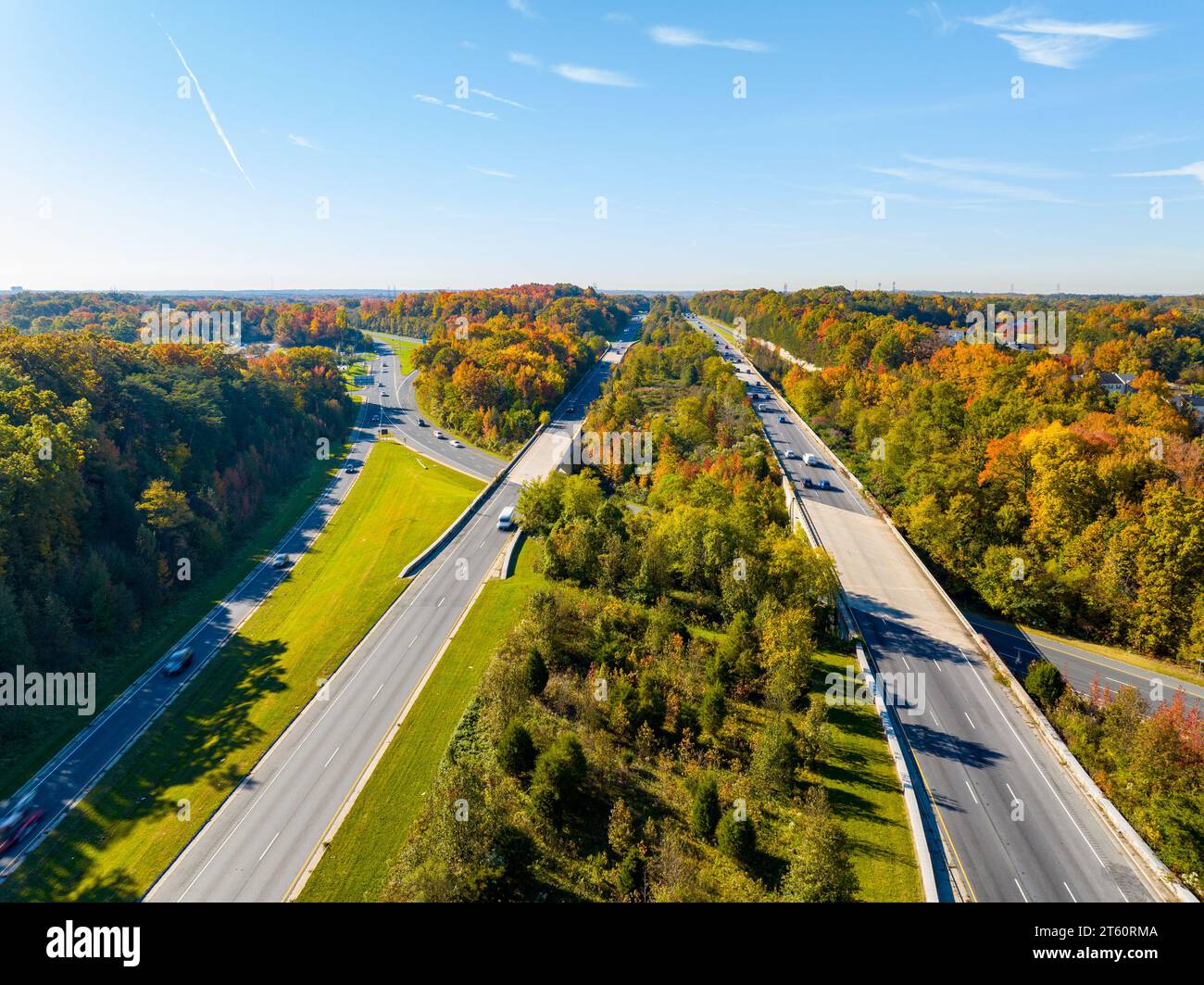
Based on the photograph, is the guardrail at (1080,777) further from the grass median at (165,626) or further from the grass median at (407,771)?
the grass median at (165,626)

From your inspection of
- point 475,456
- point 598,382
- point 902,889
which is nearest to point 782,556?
point 902,889

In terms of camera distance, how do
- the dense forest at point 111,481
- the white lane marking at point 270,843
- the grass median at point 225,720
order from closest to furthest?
the grass median at point 225,720, the white lane marking at point 270,843, the dense forest at point 111,481

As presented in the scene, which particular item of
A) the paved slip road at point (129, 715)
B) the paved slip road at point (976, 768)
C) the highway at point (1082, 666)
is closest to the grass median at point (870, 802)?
the paved slip road at point (976, 768)

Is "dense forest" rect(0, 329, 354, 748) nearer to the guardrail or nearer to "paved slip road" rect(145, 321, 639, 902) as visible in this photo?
"paved slip road" rect(145, 321, 639, 902)

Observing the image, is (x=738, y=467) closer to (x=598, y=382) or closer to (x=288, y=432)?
(x=288, y=432)

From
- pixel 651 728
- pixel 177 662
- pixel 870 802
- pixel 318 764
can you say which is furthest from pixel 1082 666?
pixel 177 662

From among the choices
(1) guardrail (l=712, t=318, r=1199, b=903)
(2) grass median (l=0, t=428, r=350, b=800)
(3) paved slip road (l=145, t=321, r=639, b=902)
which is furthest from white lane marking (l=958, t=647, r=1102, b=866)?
(2) grass median (l=0, t=428, r=350, b=800)

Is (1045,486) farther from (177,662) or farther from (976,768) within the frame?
(177,662)
